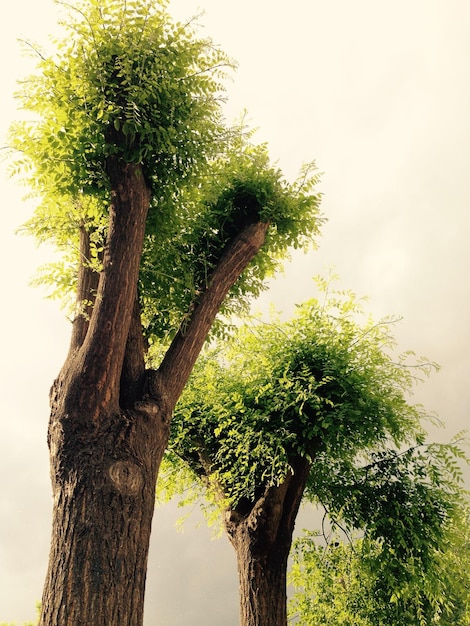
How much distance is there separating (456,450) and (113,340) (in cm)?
660

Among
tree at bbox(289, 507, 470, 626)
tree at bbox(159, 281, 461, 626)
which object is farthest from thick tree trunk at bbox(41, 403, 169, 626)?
tree at bbox(289, 507, 470, 626)

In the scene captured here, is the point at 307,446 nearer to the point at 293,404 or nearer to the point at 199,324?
the point at 293,404

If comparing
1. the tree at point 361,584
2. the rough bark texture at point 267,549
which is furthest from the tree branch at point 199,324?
the tree at point 361,584

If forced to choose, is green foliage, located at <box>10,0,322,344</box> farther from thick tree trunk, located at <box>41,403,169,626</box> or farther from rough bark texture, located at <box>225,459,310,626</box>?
rough bark texture, located at <box>225,459,310,626</box>

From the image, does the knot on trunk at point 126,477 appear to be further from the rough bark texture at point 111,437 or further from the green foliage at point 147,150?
the green foliage at point 147,150

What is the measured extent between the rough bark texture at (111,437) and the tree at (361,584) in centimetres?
585

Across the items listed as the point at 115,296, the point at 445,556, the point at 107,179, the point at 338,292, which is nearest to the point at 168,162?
the point at 107,179

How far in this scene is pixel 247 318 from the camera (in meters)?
8.07

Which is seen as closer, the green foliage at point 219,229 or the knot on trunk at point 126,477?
the knot on trunk at point 126,477

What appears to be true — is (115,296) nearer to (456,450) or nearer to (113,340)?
(113,340)

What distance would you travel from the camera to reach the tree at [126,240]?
3926 millimetres

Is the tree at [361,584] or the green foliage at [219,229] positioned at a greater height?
the green foliage at [219,229]

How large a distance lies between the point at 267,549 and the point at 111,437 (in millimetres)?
4664

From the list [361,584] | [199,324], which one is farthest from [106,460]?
[361,584]
